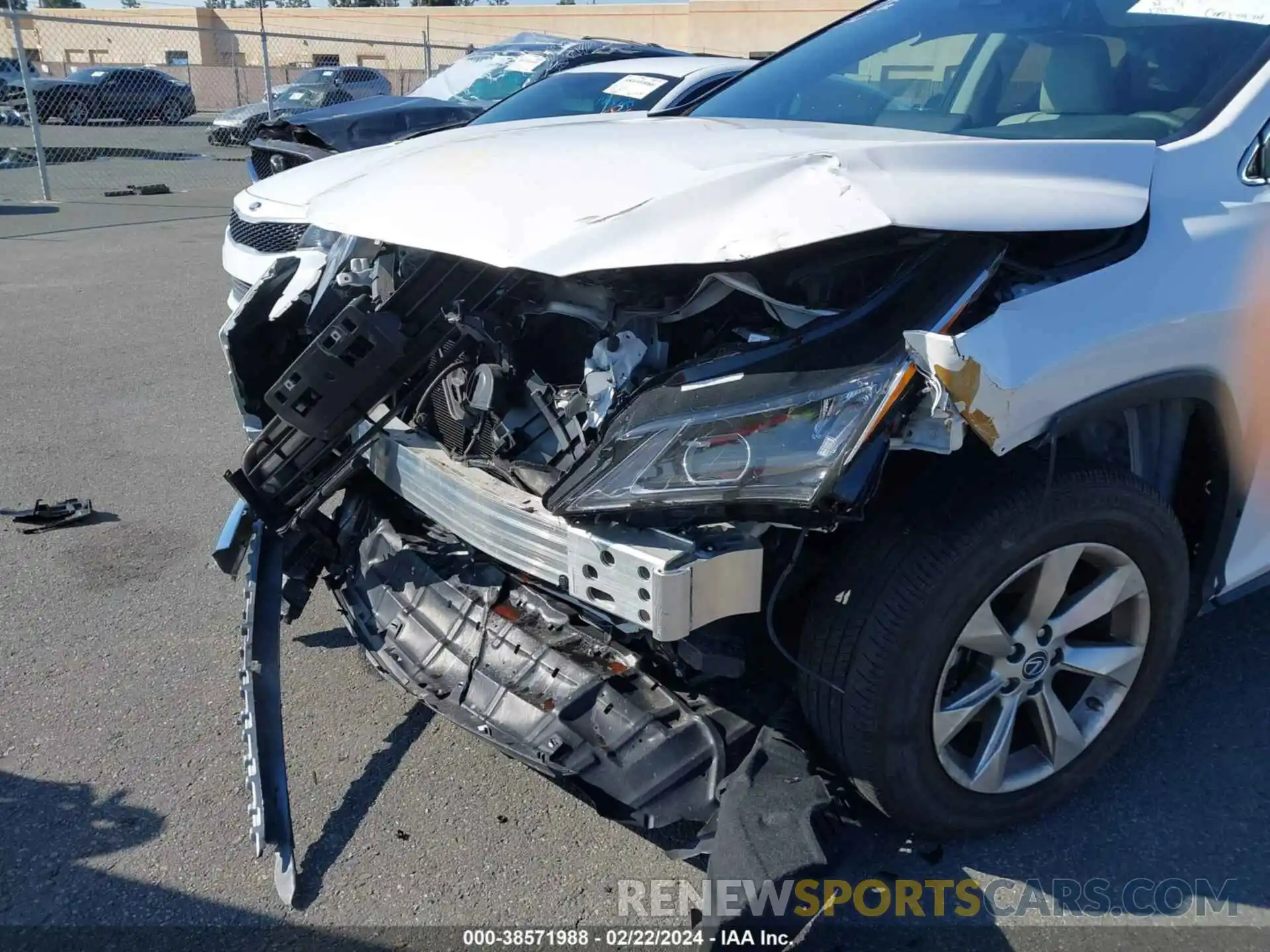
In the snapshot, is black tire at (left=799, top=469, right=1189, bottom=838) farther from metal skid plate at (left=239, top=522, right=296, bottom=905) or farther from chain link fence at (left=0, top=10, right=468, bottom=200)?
chain link fence at (left=0, top=10, right=468, bottom=200)

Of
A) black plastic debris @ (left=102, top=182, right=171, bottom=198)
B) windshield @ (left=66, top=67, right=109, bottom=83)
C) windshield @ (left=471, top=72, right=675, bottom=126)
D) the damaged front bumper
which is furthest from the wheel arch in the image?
windshield @ (left=66, top=67, right=109, bottom=83)

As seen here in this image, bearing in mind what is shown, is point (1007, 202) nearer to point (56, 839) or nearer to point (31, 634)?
point (56, 839)

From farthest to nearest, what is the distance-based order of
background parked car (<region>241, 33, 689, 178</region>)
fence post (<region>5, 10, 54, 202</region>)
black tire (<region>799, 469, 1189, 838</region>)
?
fence post (<region>5, 10, 54, 202</region>) → background parked car (<region>241, 33, 689, 178</region>) → black tire (<region>799, 469, 1189, 838</region>)

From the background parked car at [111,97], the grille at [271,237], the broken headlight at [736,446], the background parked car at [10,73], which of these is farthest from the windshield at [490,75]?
the background parked car at [10,73]

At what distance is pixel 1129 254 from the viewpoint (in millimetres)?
2168

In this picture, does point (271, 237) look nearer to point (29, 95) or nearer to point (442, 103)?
point (442, 103)

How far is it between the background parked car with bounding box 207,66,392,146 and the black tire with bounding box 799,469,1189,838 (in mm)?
17790

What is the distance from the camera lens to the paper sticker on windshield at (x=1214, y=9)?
109 inches

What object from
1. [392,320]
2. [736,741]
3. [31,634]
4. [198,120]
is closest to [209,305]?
[31,634]

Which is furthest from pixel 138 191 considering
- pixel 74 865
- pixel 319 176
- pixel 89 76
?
pixel 74 865

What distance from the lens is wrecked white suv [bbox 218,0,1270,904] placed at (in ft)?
6.54

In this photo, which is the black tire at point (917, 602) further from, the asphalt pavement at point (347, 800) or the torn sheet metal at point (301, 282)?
the torn sheet metal at point (301, 282)

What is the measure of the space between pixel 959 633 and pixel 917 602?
0.16m

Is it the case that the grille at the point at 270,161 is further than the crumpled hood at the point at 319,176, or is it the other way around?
the grille at the point at 270,161
